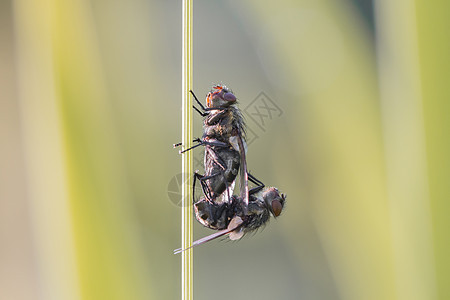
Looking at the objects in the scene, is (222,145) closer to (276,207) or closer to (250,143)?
(276,207)

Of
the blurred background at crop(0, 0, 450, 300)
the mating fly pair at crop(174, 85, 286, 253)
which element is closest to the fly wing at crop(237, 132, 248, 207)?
the mating fly pair at crop(174, 85, 286, 253)

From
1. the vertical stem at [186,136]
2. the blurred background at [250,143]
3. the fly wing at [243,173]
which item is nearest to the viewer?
the vertical stem at [186,136]

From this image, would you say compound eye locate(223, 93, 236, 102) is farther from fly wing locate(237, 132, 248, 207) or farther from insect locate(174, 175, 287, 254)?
insect locate(174, 175, 287, 254)

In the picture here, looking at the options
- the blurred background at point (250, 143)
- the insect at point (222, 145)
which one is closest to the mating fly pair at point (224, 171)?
the insect at point (222, 145)

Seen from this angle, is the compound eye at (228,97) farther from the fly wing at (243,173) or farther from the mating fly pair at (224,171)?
the fly wing at (243,173)

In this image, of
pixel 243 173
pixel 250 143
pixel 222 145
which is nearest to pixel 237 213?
pixel 243 173

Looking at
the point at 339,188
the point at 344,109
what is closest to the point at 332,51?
the point at 344,109

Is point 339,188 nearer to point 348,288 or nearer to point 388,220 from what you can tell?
point 388,220
